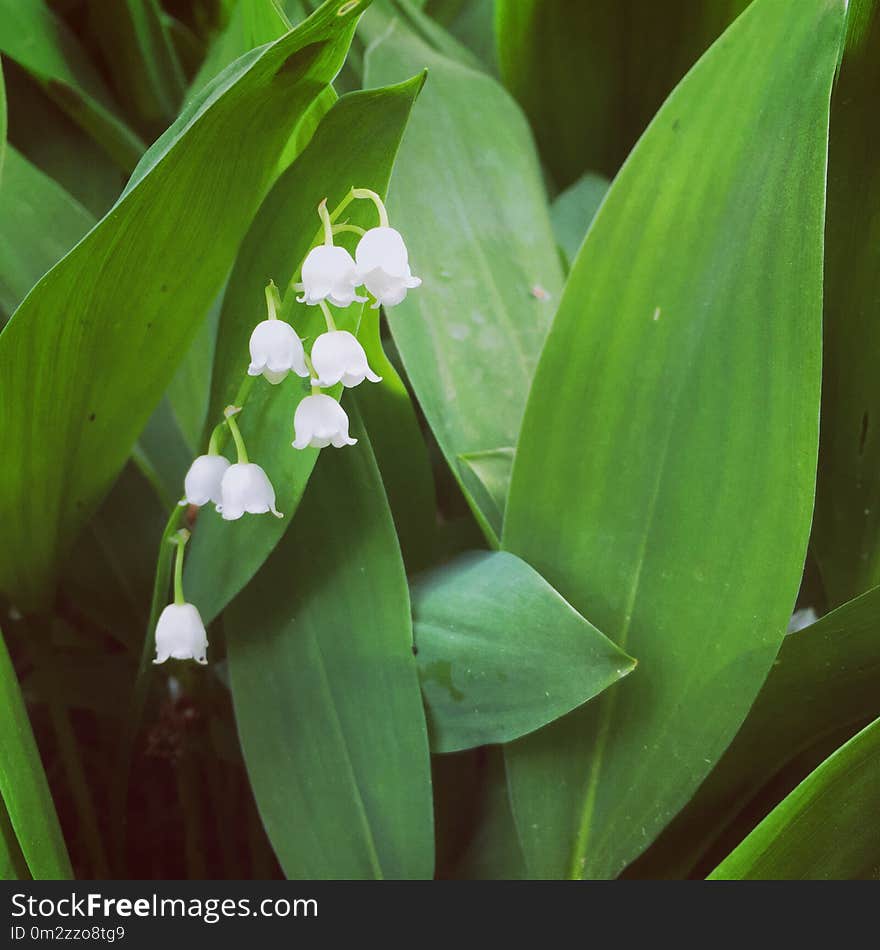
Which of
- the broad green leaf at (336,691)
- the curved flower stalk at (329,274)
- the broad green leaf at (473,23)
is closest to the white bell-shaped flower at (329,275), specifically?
the curved flower stalk at (329,274)

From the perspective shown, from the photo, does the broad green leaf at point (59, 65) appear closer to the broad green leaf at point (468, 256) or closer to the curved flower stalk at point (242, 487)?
the broad green leaf at point (468, 256)

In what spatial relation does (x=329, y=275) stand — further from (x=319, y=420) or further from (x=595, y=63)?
(x=595, y=63)

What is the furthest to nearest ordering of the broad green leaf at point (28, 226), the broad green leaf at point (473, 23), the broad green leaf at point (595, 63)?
1. the broad green leaf at point (473, 23)
2. the broad green leaf at point (595, 63)
3. the broad green leaf at point (28, 226)

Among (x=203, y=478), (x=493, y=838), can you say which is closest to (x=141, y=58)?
(x=203, y=478)

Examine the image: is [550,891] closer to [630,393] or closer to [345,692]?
[345,692]

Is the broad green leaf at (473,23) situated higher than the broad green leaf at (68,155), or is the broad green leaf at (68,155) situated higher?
the broad green leaf at (473,23)
